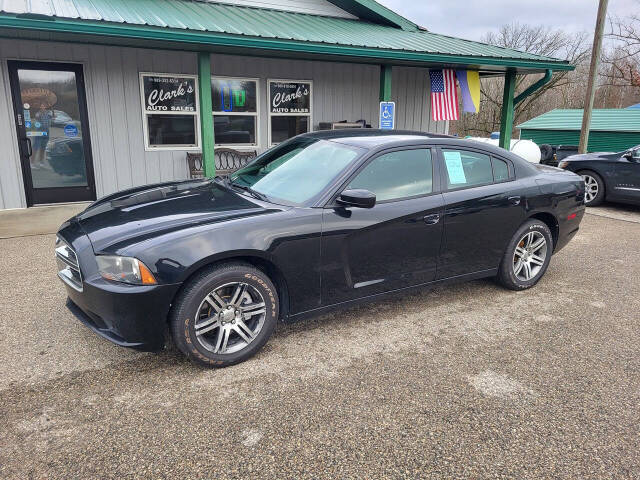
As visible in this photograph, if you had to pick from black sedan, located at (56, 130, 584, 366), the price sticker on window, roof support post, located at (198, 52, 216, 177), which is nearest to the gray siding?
roof support post, located at (198, 52, 216, 177)

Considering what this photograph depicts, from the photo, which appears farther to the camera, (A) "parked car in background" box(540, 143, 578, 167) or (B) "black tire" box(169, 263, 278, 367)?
(A) "parked car in background" box(540, 143, 578, 167)

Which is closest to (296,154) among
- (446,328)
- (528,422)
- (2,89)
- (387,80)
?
(446,328)

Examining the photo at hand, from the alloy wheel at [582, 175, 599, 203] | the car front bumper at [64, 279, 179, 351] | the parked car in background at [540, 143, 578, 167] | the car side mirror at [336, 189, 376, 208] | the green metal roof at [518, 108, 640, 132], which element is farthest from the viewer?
the green metal roof at [518, 108, 640, 132]

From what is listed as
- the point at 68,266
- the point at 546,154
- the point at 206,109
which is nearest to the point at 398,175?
the point at 68,266

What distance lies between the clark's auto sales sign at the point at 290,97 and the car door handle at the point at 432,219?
6970mm

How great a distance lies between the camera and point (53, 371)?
3086mm

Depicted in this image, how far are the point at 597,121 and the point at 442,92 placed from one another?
1052 cm

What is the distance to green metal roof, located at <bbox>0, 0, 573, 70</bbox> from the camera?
6.06m

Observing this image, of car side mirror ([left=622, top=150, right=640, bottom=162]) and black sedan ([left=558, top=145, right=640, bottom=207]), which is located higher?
car side mirror ([left=622, top=150, right=640, bottom=162])

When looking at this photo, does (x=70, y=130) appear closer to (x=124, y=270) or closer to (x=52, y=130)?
(x=52, y=130)

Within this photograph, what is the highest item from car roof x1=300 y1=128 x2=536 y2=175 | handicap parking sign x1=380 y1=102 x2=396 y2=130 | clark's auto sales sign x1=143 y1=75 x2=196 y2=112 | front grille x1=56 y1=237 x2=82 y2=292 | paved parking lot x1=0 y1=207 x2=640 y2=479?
clark's auto sales sign x1=143 y1=75 x2=196 y2=112

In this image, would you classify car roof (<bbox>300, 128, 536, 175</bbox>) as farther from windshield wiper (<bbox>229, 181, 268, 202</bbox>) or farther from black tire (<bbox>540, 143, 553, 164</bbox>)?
black tire (<bbox>540, 143, 553, 164</bbox>)

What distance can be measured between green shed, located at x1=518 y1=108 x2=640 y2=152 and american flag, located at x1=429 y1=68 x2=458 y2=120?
9177 millimetres

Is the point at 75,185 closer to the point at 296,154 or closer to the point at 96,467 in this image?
the point at 296,154
